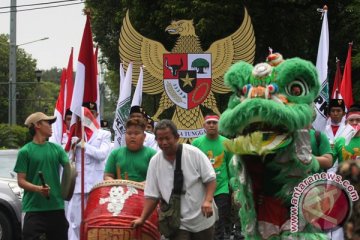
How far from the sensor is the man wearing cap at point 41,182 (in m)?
8.62

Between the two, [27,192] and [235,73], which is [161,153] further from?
[27,192]

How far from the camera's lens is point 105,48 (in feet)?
108

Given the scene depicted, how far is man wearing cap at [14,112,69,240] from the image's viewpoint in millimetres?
Result: 8617

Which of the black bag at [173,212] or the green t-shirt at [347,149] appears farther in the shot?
the green t-shirt at [347,149]

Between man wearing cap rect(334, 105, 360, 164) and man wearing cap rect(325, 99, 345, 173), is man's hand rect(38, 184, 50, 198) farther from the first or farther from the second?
man wearing cap rect(325, 99, 345, 173)

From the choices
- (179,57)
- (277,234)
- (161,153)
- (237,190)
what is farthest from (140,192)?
(179,57)

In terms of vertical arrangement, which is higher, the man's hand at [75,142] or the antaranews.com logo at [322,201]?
the man's hand at [75,142]

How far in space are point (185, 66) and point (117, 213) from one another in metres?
8.36

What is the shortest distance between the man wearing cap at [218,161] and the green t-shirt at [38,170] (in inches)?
109

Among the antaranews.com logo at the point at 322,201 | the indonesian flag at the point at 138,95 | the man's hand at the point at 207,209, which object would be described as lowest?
the man's hand at the point at 207,209

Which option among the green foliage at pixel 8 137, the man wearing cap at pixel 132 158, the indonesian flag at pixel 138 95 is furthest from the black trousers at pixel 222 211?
the green foliage at pixel 8 137

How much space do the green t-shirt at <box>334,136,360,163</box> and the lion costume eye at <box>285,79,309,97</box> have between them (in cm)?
302

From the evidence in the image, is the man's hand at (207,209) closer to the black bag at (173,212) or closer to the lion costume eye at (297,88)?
the black bag at (173,212)

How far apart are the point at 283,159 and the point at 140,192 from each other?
5.83 ft
